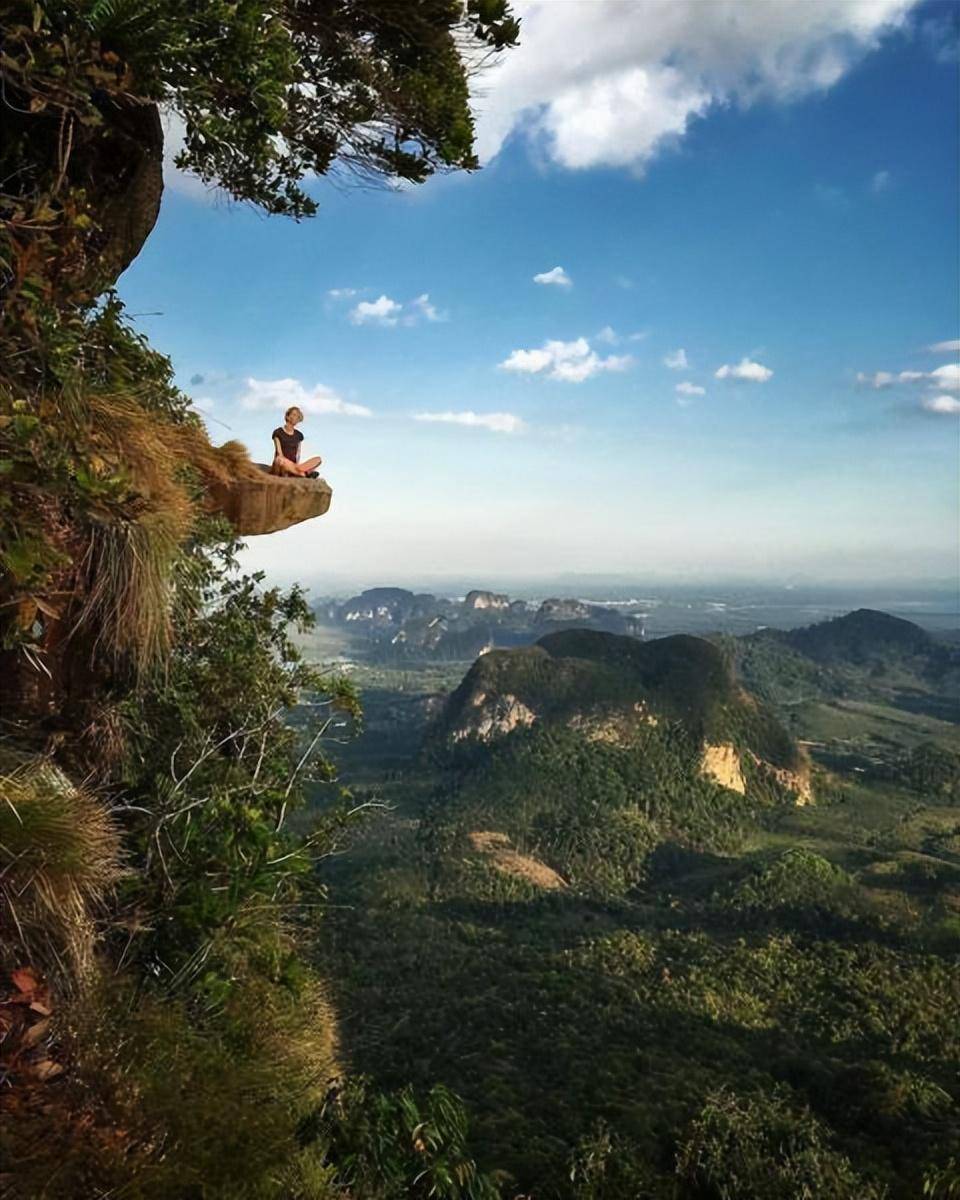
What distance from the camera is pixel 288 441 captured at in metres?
7.07

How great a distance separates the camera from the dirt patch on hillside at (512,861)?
6318 cm

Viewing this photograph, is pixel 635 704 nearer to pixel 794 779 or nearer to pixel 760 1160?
pixel 794 779

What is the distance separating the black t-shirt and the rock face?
340 mm

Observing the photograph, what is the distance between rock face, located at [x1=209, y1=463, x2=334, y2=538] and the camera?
576cm

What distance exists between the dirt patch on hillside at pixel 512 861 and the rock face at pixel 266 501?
6130cm

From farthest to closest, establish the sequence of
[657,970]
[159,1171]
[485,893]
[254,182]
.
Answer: [485,893], [657,970], [254,182], [159,1171]

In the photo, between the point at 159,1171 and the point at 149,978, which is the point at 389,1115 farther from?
the point at 159,1171

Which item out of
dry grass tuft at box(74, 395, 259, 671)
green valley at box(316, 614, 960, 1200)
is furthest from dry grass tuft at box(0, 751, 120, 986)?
green valley at box(316, 614, 960, 1200)

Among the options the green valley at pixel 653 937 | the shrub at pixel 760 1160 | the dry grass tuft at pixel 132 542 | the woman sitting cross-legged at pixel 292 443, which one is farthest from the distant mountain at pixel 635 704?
the dry grass tuft at pixel 132 542

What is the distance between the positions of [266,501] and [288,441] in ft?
4.05

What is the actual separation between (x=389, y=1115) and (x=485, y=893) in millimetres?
58550

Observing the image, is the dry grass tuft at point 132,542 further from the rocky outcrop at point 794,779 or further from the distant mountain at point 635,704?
the rocky outcrop at point 794,779

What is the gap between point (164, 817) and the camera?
3.69 m

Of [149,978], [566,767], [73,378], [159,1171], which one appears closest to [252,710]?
[149,978]
